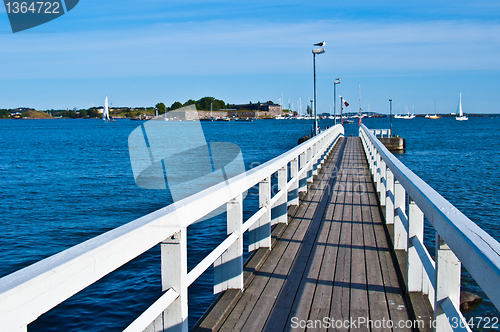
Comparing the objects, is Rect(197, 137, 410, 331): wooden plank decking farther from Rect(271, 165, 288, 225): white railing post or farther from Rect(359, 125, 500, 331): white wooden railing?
Rect(359, 125, 500, 331): white wooden railing

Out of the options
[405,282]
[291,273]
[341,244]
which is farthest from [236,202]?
[341,244]

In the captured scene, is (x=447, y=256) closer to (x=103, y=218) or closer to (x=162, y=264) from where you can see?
(x=162, y=264)

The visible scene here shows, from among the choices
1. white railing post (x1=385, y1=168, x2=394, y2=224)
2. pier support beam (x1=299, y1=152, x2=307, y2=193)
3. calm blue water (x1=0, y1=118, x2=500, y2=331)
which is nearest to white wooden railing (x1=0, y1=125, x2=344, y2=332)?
white railing post (x1=385, y1=168, x2=394, y2=224)

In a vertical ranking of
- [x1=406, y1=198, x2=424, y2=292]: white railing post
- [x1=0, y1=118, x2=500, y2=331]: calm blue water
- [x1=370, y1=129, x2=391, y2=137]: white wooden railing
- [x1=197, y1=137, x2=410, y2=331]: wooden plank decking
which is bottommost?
[x1=0, y1=118, x2=500, y2=331]: calm blue water

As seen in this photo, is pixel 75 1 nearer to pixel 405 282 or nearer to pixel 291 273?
pixel 291 273

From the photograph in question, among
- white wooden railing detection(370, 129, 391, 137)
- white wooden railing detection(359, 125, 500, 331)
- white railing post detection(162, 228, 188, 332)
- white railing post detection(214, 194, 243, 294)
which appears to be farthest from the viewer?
white wooden railing detection(370, 129, 391, 137)

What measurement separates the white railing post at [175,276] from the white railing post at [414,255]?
221 centimetres

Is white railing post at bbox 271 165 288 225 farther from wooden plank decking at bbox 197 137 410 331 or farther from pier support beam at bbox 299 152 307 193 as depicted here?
pier support beam at bbox 299 152 307 193

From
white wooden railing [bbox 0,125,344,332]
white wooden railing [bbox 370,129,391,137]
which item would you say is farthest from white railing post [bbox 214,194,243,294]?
white wooden railing [bbox 370,129,391,137]

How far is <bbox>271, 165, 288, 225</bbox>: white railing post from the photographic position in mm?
5918

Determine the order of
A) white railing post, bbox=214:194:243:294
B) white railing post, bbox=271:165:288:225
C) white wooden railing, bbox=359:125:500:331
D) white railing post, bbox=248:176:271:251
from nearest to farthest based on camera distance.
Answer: white wooden railing, bbox=359:125:500:331, white railing post, bbox=214:194:243:294, white railing post, bbox=248:176:271:251, white railing post, bbox=271:165:288:225

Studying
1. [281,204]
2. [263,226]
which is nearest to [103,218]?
[281,204]

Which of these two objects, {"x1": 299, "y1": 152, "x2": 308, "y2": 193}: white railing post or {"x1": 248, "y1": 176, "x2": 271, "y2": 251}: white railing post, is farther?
{"x1": 299, "y1": 152, "x2": 308, "y2": 193}: white railing post

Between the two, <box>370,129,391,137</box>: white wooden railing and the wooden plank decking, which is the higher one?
<box>370,129,391,137</box>: white wooden railing
